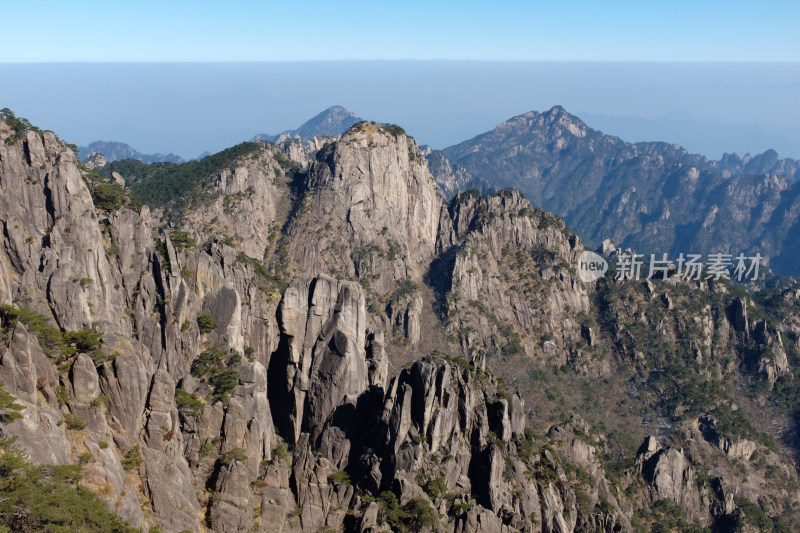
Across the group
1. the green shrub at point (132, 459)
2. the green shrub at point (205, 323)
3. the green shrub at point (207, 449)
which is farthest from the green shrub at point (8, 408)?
the green shrub at point (205, 323)

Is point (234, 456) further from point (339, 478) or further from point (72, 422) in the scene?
point (72, 422)

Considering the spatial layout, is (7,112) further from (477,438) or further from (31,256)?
(477,438)

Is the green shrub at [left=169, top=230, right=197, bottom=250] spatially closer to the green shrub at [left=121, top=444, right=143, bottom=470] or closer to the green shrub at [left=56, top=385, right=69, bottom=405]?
the green shrub at [left=56, top=385, right=69, bottom=405]

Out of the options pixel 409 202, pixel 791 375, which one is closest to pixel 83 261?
pixel 409 202

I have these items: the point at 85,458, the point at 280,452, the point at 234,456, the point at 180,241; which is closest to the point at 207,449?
the point at 234,456

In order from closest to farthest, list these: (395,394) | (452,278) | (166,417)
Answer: (166,417) → (395,394) → (452,278)

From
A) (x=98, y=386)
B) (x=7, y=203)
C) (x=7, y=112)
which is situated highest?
(x=7, y=112)

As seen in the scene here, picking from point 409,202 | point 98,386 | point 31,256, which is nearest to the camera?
point 98,386

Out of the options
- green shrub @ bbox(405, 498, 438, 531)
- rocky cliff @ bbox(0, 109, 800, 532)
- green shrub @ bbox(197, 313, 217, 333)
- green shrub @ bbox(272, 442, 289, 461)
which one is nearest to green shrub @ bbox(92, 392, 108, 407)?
rocky cliff @ bbox(0, 109, 800, 532)
